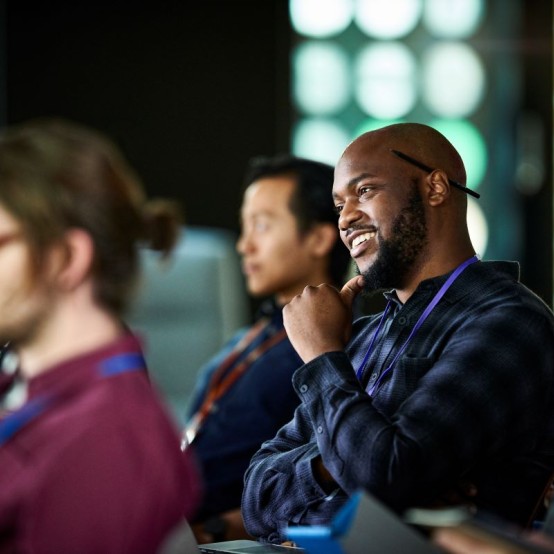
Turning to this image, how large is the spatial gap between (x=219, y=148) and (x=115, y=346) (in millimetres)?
4622

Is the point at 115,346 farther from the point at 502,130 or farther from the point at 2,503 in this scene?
the point at 502,130

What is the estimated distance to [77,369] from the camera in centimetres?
116

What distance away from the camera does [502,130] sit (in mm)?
5621

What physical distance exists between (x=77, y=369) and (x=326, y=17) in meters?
4.53

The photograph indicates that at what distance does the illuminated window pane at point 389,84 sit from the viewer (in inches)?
216

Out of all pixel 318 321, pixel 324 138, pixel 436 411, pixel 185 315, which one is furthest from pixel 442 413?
pixel 324 138

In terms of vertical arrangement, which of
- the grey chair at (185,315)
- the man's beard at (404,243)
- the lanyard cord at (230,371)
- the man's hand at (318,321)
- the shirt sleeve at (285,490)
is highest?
the man's beard at (404,243)

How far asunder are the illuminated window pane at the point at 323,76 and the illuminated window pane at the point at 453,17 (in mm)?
467

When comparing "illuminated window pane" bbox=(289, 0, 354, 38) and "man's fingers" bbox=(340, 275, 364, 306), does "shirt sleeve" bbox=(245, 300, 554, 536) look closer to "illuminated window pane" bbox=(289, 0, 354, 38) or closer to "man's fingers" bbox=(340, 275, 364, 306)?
"man's fingers" bbox=(340, 275, 364, 306)

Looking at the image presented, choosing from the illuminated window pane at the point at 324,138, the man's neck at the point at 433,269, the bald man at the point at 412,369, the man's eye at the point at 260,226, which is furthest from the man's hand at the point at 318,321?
the illuminated window pane at the point at 324,138

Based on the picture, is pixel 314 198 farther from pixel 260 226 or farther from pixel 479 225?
pixel 479 225

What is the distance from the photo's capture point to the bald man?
4.89ft

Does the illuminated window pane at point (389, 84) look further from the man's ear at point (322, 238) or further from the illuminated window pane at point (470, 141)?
the man's ear at point (322, 238)

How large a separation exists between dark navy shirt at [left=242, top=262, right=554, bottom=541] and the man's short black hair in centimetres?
112
